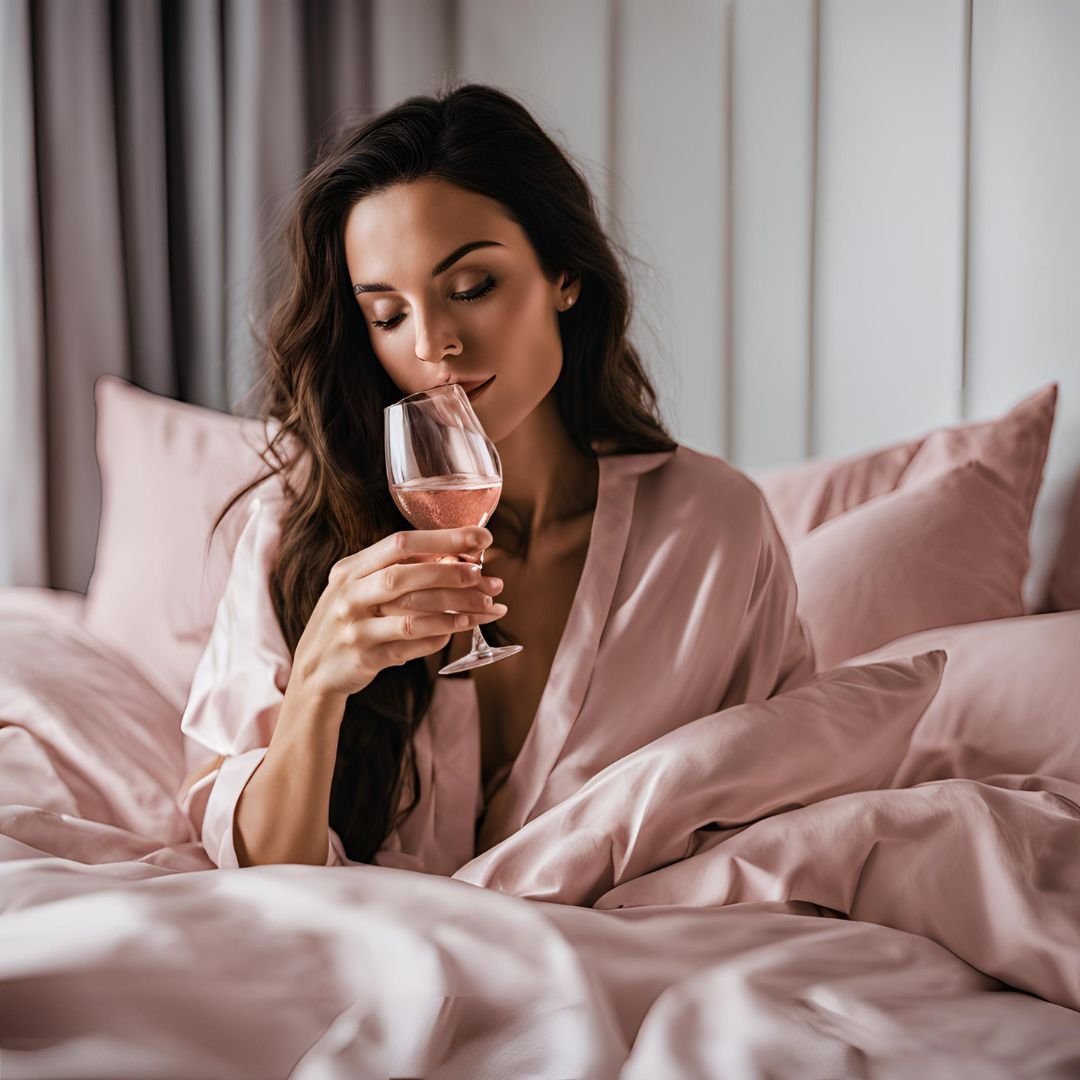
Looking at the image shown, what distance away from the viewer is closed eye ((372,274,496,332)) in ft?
4.18

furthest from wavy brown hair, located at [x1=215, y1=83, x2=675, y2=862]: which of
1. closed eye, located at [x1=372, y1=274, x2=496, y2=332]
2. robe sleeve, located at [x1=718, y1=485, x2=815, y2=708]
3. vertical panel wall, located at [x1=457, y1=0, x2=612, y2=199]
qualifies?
vertical panel wall, located at [x1=457, y1=0, x2=612, y2=199]

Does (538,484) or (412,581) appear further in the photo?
(538,484)

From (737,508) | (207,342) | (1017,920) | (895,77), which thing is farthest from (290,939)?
(895,77)

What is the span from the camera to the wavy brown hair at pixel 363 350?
4.32ft

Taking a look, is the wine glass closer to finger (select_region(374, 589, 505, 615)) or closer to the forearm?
finger (select_region(374, 589, 505, 615))

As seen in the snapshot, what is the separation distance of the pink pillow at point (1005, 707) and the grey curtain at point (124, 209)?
1.40m

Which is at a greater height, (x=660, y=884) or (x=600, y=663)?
(x=600, y=663)

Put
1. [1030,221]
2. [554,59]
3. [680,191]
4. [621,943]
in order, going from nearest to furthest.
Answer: [621,943] < [1030,221] < [680,191] < [554,59]

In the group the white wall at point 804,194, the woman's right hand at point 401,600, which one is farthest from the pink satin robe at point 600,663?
the white wall at point 804,194

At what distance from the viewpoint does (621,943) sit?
35.4 inches

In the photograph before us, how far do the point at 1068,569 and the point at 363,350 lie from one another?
116cm

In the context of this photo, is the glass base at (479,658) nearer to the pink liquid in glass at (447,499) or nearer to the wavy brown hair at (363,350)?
the pink liquid in glass at (447,499)

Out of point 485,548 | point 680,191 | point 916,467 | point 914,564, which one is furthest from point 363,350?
point 680,191

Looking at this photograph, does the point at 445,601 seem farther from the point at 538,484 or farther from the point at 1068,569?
the point at 1068,569
